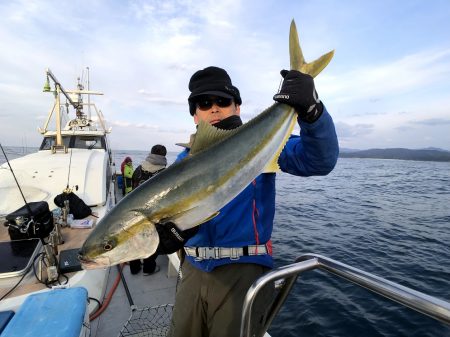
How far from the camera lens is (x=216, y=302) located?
114 inches

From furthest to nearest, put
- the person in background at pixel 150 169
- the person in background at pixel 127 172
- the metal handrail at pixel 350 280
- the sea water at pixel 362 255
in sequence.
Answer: the person in background at pixel 127 172
the sea water at pixel 362 255
the person in background at pixel 150 169
the metal handrail at pixel 350 280

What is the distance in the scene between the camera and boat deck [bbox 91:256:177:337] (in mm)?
5281

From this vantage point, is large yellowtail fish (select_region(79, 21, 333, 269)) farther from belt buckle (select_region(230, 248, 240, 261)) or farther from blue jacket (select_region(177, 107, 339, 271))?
belt buckle (select_region(230, 248, 240, 261))

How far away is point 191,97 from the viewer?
3.30m

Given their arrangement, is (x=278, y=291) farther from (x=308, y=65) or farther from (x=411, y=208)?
(x=411, y=208)

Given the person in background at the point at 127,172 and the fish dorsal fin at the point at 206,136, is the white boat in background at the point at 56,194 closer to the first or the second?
the person in background at the point at 127,172

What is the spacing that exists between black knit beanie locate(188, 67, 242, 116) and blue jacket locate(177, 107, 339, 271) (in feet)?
2.92

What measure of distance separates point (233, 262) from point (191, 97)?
1.86 meters

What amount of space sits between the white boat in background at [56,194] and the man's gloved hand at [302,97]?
478 centimetres

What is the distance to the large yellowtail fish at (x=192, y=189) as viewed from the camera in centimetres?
237

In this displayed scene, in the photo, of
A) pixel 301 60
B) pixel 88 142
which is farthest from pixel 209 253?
pixel 88 142

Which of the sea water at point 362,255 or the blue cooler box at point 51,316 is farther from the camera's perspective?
the sea water at point 362,255

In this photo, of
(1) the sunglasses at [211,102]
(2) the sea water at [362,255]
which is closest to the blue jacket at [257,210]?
(1) the sunglasses at [211,102]

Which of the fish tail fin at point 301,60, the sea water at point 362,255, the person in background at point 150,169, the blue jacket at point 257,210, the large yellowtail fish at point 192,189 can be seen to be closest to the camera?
the large yellowtail fish at point 192,189
